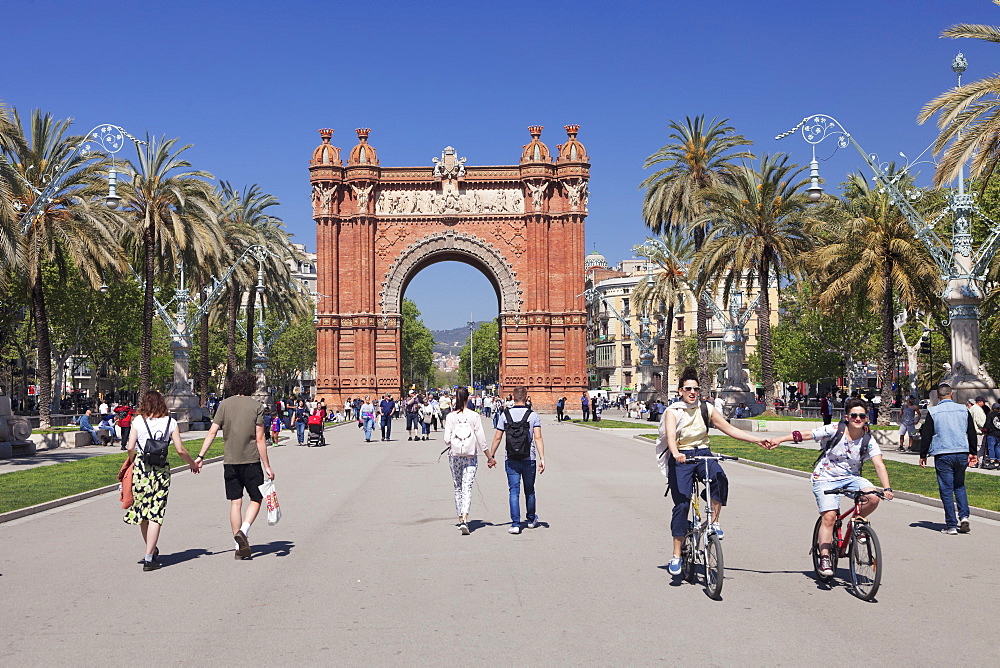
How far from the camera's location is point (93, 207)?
31891mm

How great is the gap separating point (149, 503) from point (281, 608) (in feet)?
8.05

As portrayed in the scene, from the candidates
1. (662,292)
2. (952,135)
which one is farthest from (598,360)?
(952,135)

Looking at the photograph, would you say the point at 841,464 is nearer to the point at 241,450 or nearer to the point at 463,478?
the point at 463,478

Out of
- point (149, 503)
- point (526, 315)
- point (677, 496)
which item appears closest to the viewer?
point (677, 496)

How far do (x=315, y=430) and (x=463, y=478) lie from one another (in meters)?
21.1

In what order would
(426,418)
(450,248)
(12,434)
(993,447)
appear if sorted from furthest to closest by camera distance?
(450,248), (426,418), (12,434), (993,447)

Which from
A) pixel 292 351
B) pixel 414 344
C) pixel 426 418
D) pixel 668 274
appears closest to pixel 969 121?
pixel 426 418

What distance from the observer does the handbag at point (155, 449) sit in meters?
9.23

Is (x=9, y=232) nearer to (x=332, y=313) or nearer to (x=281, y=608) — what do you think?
(x=281, y=608)

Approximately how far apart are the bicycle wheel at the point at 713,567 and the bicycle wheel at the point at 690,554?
175 mm

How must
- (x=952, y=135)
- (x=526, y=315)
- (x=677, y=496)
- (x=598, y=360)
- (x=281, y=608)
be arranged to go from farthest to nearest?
(x=598, y=360)
(x=526, y=315)
(x=952, y=135)
(x=677, y=496)
(x=281, y=608)

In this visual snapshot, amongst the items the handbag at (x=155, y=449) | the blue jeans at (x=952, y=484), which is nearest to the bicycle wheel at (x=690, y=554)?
the blue jeans at (x=952, y=484)

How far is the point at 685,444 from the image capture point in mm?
8141

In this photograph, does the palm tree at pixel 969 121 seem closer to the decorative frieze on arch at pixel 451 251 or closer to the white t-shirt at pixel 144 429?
the white t-shirt at pixel 144 429
